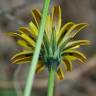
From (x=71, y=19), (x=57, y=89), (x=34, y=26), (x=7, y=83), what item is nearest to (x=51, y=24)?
(x=34, y=26)

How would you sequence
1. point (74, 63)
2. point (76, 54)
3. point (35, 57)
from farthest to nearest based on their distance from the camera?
point (74, 63) < point (76, 54) < point (35, 57)

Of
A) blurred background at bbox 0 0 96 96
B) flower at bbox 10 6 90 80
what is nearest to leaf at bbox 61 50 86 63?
flower at bbox 10 6 90 80

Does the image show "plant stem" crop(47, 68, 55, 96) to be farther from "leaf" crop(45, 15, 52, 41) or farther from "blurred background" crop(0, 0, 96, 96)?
"blurred background" crop(0, 0, 96, 96)

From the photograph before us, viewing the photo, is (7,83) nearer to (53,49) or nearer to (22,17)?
(22,17)

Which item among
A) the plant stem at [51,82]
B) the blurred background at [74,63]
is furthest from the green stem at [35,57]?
the blurred background at [74,63]

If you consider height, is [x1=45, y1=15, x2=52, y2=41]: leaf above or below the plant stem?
above

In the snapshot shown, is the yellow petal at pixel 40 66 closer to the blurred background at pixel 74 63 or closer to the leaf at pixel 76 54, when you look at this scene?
the leaf at pixel 76 54

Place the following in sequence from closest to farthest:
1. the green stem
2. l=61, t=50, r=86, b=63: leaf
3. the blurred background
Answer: the green stem
l=61, t=50, r=86, b=63: leaf
the blurred background

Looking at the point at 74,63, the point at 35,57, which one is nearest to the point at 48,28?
the point at 35,57

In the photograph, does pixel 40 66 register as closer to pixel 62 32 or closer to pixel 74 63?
pixel 62 32
